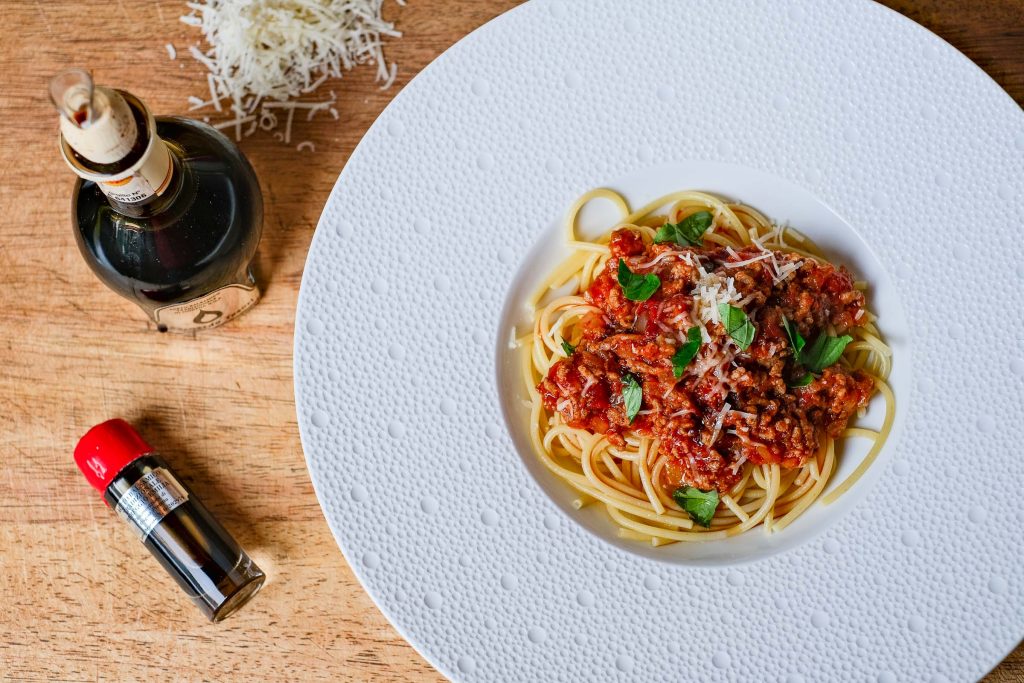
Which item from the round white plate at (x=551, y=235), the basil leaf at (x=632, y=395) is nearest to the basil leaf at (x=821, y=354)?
the round white plate at (x=551, y=235)

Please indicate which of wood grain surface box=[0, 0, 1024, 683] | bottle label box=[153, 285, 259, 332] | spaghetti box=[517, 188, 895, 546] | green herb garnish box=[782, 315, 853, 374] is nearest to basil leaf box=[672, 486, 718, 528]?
spaghetti box=[517, 188, 895, 546]

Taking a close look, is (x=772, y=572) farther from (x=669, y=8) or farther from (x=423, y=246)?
(x=669, y=8)

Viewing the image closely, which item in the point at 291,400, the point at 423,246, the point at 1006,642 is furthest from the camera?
the point at 291,400

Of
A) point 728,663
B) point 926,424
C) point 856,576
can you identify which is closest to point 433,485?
point 728,663

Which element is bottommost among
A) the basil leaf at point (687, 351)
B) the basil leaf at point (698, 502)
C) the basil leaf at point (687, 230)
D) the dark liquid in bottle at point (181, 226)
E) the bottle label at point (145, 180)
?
the basil leaf at point (698, 502)

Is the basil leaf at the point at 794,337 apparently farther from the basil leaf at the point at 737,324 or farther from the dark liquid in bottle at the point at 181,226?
the dark liquid in bottle at the point at 181,226

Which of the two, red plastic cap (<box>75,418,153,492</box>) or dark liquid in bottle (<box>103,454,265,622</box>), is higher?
red plastic cap (<box>75,418,153,492</box>)

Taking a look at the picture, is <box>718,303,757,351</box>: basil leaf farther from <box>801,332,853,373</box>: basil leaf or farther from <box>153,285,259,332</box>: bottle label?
<box>153,285,259,332</box>: bottle label

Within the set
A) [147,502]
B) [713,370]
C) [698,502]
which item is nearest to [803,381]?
[713,370]
